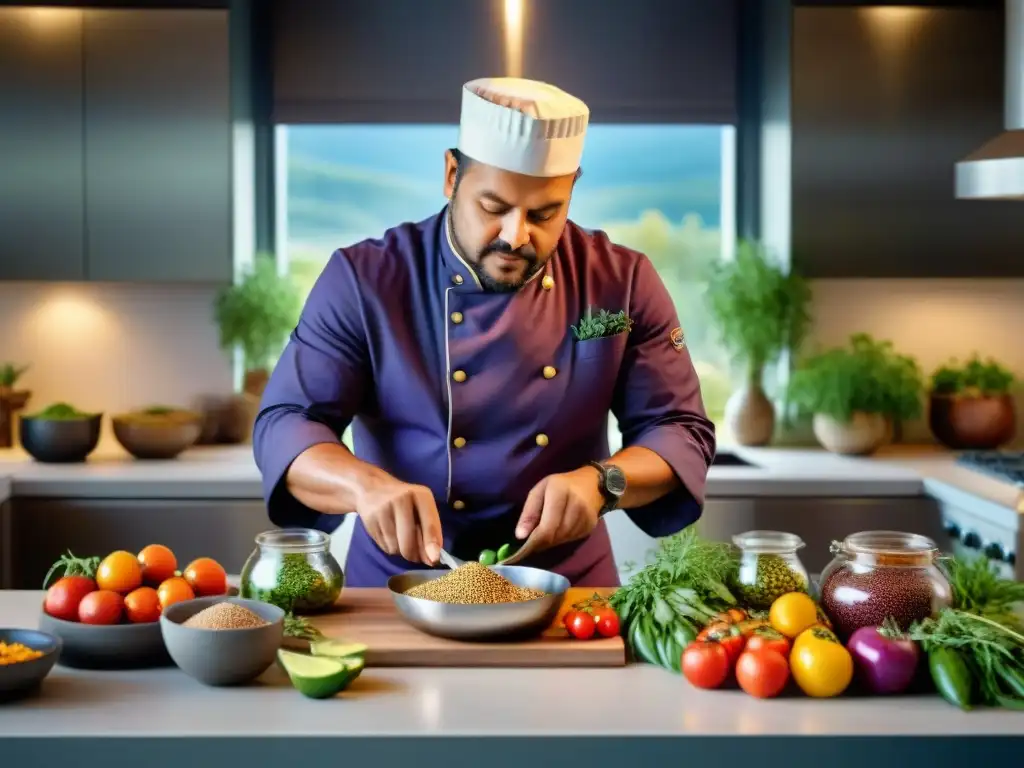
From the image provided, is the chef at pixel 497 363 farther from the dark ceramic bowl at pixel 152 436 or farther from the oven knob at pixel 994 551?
the dark ceramic bowl at pixel 152 436

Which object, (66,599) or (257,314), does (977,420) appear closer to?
(257,314)

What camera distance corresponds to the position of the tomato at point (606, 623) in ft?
6.61

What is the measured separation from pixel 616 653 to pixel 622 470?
45 cm

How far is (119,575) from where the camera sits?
2002mm

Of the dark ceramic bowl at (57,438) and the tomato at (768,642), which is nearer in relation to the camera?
the tomato at (768,642)

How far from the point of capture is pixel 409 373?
8.55 ft

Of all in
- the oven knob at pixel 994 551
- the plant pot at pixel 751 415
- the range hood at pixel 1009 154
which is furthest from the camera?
the plant pot at pixel 751 415

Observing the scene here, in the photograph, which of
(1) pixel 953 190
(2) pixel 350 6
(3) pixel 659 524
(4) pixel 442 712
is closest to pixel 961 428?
(1) pixel 953 190

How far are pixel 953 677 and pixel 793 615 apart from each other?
238mm

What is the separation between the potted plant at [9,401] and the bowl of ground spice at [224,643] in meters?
2.79

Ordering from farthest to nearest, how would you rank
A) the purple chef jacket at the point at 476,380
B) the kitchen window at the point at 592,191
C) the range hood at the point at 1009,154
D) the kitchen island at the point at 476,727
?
1. the kitchen window at the point at 592,191
2. the range hood at the point at 1009,154
3. the purple chef jacket at the point at 476,380
4. the kitchen island at the point at 476,727

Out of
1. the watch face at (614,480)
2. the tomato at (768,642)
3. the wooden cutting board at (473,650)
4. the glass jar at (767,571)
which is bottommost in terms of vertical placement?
the wooden cutting board at (473,650)

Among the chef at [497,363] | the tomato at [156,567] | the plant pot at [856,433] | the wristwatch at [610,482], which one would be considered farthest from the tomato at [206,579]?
the plant pot at [856,433]

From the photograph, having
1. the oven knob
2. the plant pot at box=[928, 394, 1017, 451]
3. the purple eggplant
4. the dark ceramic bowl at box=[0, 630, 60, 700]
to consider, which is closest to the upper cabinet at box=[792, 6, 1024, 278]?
the plant pot at box=[928, 394, 1017, 451]
